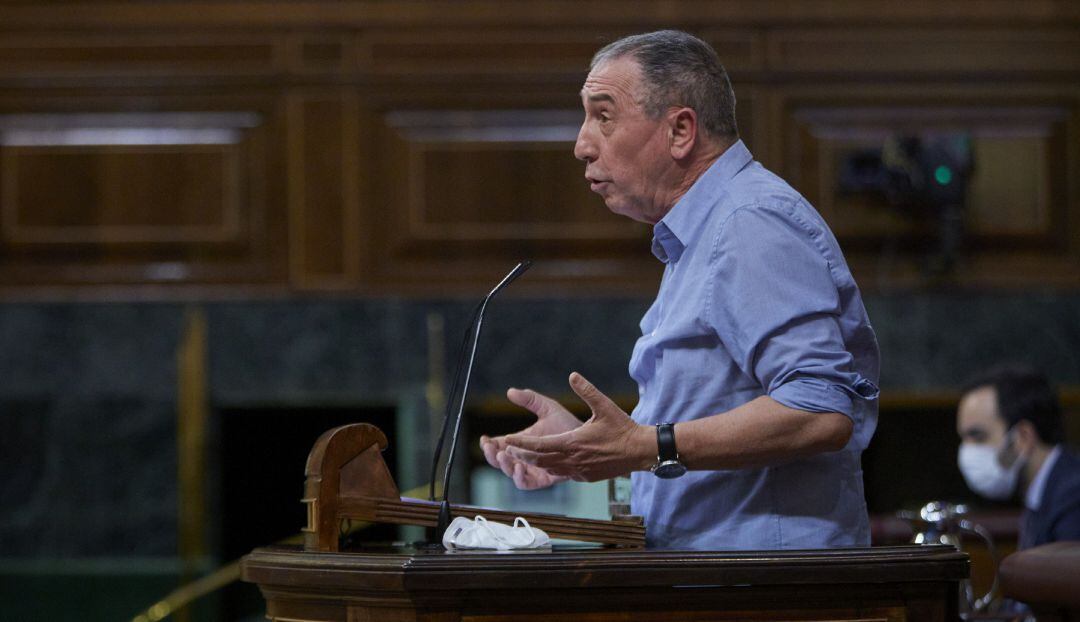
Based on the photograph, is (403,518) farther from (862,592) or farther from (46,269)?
(46,269)

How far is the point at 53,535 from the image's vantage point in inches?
173

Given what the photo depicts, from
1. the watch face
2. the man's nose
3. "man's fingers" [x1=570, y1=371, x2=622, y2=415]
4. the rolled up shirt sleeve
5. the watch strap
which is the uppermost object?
the man's nose

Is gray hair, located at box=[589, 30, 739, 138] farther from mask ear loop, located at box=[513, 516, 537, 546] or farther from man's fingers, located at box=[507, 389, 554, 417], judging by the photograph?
mask ear loop, located at box=[513, 516, 537, 546]

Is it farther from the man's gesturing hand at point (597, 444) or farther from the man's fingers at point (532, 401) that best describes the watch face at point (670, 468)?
the man's fingers at point (532, 401)

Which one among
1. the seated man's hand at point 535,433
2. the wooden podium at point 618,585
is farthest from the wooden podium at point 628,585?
the seated man's hand at point 535,433

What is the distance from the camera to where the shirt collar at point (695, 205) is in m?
1.72

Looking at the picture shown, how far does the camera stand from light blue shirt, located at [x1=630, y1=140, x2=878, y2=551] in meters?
1.54

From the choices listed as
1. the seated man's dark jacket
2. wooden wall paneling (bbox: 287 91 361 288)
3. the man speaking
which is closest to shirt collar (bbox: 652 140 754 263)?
the man speaking

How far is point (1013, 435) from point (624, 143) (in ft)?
7.15

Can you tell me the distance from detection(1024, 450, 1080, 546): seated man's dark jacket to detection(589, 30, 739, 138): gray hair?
1.72 m

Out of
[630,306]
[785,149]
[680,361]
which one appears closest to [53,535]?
[630,306]

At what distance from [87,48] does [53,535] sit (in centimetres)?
155

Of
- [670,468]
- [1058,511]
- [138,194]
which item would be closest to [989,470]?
[1058,511]

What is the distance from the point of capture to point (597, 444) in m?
1.48
